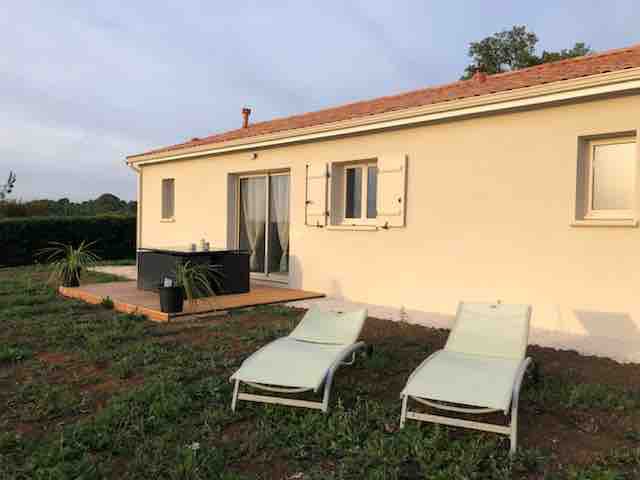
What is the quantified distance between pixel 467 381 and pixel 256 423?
5.06 feet

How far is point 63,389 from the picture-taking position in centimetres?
434

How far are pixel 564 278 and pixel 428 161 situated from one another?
256cm

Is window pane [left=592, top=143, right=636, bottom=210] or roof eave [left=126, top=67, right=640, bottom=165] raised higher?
roof eave [left=126, top=67, right=640, bottom=165]

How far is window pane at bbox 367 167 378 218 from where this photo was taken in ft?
28.5

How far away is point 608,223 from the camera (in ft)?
19.4

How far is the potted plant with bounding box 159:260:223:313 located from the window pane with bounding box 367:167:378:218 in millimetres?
2800

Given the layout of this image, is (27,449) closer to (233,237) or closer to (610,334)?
(610,334)

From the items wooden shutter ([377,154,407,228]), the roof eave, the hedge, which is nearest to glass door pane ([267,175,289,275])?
the roof eave

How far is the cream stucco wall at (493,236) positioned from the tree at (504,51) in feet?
85.5

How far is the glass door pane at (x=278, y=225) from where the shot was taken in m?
10.3

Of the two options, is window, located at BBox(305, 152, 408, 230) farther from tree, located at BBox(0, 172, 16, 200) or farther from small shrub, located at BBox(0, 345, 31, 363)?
tree, located at BBox(0, 172, 16, 200)

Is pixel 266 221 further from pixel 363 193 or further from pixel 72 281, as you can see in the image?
pixel 72 281

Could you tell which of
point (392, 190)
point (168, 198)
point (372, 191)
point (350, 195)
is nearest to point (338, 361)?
point (392, 190)

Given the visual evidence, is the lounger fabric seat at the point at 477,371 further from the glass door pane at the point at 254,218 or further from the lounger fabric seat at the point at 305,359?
the glass door pane at the point at 254,218
